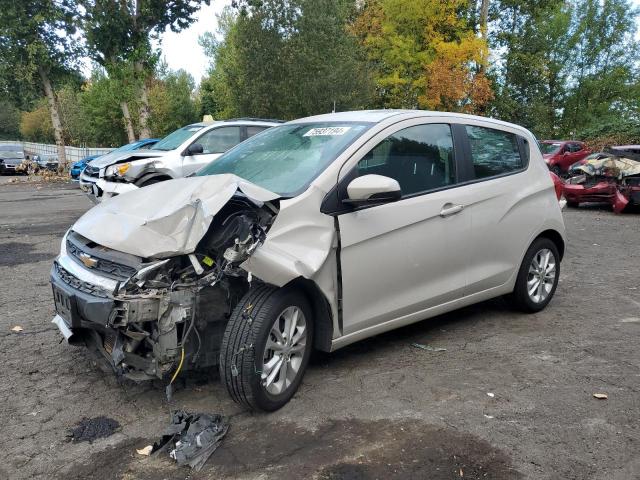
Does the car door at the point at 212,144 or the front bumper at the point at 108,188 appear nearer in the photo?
the front bumper at the point at 108,188

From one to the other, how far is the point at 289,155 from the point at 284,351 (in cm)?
146

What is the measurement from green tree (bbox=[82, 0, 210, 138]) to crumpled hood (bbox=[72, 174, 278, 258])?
20113 millimetres

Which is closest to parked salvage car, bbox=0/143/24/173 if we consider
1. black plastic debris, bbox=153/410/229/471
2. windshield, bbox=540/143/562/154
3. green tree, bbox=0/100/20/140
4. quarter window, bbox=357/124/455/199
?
windshield, bbox=540/143/562/154

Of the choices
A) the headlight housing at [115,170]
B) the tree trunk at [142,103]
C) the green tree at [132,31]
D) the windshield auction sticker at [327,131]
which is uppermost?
the green tree at [132,31]

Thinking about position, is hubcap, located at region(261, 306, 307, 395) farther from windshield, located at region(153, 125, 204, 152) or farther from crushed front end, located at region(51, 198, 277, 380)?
windshield, located at region(153, 125, 204, 152)

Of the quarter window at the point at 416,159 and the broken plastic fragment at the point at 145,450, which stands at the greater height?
the quarter window at the point at 416,159

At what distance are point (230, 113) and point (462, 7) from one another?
1567cm

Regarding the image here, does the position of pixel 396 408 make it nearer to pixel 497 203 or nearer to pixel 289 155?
pixel 289 155

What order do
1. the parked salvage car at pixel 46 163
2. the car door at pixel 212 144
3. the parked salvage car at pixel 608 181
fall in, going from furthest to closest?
1. the parked salvage car at pixel 46 163
2. the parked salvage car at pixel 608 181
3. the car door at pixel 212 144

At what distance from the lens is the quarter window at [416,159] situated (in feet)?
12.9

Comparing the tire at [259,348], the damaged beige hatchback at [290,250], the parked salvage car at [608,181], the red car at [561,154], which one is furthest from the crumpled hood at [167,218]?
the red car at [561,154]

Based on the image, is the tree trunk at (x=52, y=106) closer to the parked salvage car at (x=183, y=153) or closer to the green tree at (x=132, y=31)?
the green tree at (x=132, y=31)

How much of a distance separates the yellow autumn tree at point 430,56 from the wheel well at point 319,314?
24626mm

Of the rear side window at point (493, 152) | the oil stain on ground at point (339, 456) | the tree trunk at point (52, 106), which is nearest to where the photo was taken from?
the oil stain on ground at point (339, 456)
